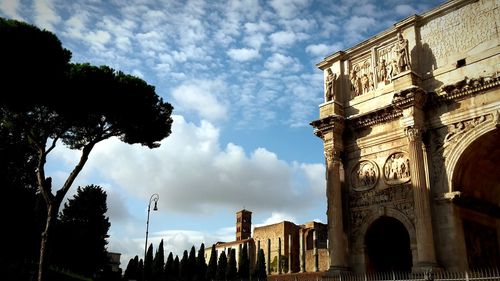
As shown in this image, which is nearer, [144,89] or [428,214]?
[428,214]

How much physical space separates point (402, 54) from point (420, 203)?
5.07 meters

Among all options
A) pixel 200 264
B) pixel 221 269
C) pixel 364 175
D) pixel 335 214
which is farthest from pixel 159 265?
pixel 364 175

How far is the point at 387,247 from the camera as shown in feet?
49.0

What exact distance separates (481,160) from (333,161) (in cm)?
471

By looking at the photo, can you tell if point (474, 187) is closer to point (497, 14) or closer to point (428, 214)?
point (428, 214)

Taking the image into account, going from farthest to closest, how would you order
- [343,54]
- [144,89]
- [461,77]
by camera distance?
[144,89], [343,54], [461,77]

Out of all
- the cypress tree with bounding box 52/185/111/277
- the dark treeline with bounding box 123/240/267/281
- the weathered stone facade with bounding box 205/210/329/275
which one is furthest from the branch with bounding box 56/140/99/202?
the weathered stone facade with bounding box 205/210/329/275

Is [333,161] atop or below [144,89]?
below

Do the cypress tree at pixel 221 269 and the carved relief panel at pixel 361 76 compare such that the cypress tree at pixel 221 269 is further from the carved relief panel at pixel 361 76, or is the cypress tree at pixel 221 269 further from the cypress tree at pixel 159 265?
the carved relief panel at pixel 361 76

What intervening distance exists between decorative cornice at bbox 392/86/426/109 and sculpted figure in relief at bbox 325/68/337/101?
3.03 m

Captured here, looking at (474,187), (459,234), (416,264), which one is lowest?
(416,264)

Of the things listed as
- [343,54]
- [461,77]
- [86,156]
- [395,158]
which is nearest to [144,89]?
[86,156]

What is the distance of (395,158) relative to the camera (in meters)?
14.4

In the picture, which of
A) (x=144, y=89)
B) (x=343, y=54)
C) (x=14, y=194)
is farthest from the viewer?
(x=14, y=194)
